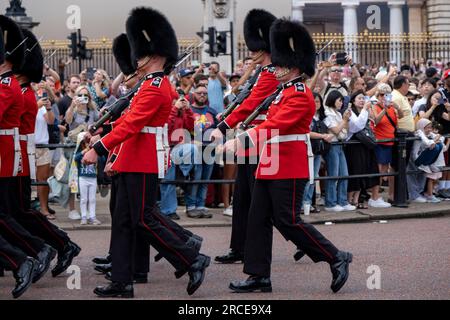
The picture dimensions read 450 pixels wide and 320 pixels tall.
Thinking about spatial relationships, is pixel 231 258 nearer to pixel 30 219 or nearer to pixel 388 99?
pixel 30 219

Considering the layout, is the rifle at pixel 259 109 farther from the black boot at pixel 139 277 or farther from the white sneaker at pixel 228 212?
the white sneaker at pixel 228 212

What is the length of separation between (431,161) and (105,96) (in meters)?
3.78

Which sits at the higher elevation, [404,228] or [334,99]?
[334,99]

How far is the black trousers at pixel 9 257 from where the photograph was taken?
7.81 m

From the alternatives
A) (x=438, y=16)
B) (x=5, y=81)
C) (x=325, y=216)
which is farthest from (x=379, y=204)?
(x=438, y=16)

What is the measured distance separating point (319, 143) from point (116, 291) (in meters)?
4.62

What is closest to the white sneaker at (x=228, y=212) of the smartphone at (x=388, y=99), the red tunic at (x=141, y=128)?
the smartphone at (x=388, y=99)

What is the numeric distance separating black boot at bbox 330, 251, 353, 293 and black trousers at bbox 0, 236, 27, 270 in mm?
2051

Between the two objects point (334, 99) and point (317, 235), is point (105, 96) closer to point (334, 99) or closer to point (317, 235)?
point (334, 99)

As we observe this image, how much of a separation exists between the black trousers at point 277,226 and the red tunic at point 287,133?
8 centimetres

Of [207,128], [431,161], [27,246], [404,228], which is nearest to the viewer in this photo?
[27,246]

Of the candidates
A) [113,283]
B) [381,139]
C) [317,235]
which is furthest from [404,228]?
[113,283]

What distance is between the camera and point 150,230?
798cm

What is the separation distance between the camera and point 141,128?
7879 millimetres
